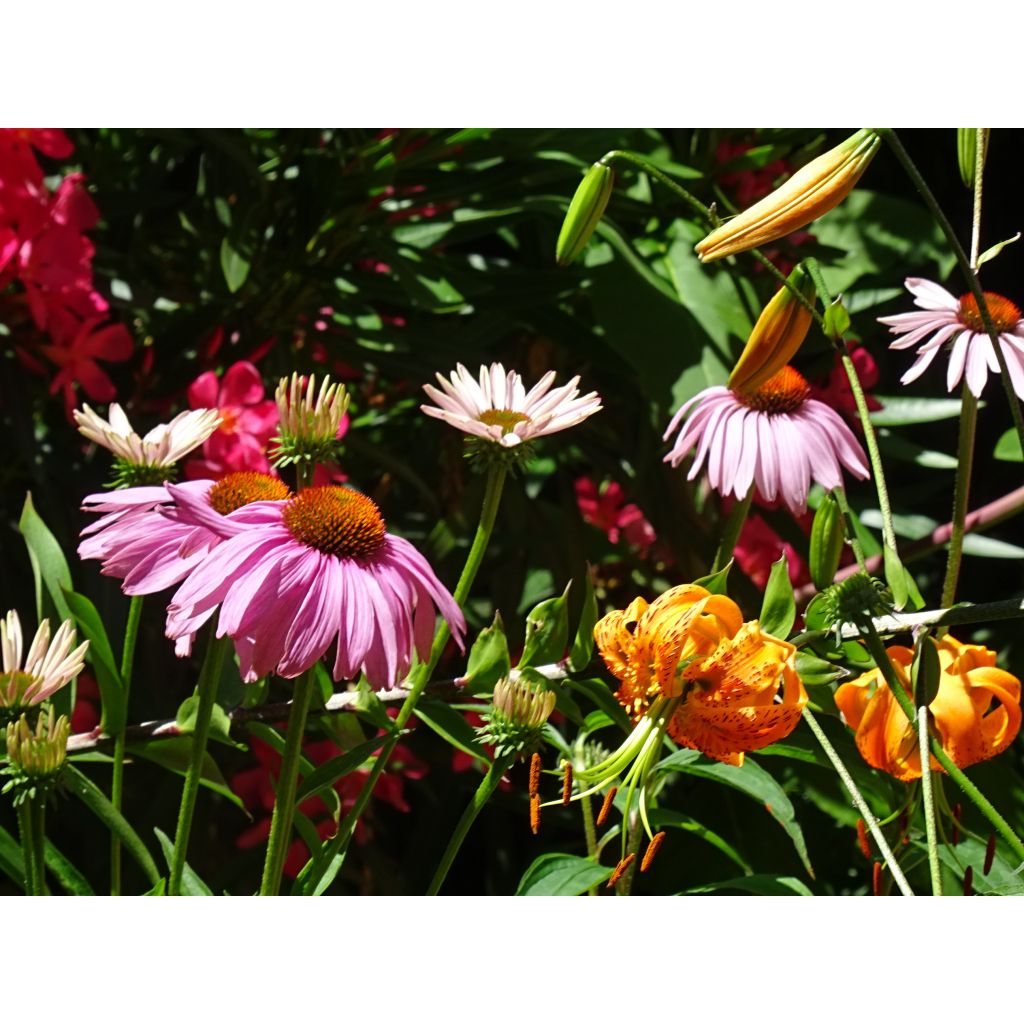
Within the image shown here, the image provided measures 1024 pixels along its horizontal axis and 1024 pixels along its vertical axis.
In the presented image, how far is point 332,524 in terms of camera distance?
0.32 meters

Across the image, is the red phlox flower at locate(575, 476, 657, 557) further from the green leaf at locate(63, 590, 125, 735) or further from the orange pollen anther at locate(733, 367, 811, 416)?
the green leaf at locate(63, 590, 125, 735)

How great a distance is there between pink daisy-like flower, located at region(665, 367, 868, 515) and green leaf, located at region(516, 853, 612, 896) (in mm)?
129

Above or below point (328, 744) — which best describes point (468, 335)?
above

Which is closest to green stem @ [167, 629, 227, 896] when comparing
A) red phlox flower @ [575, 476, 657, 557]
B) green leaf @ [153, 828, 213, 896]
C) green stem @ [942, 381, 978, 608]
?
green leaf @ [153, 828, 213, 896]

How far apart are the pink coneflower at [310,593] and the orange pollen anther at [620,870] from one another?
79 millimetres

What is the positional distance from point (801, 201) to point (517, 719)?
0.16m

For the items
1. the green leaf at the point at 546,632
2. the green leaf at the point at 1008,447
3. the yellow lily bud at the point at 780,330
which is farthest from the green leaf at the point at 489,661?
the green leaf at the point at 1008,447

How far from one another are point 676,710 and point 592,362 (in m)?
0.26

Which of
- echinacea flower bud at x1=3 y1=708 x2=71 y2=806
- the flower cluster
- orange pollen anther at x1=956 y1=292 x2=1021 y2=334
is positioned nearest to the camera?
echinacea flower bud at x1=3 y1=708 x2=71 y2=806

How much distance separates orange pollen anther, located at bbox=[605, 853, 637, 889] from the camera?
33cm
